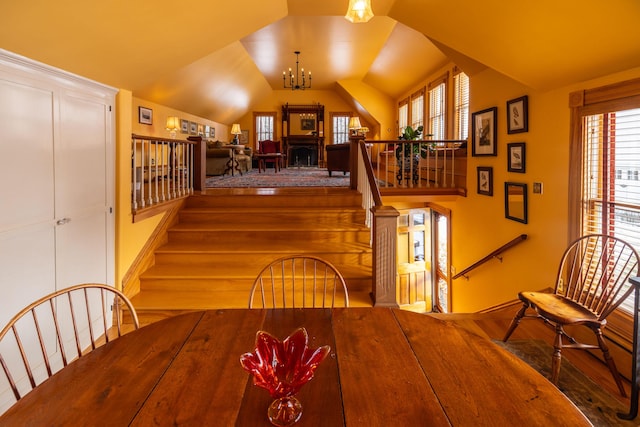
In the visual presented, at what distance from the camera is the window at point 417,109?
8875 mm

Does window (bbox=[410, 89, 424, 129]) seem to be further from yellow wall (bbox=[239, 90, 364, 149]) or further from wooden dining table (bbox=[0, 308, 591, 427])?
wooden dining table (bbox=[0, 308, 591, 427])

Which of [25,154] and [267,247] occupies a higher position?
[25,154]

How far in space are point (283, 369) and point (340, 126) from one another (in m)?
12.3

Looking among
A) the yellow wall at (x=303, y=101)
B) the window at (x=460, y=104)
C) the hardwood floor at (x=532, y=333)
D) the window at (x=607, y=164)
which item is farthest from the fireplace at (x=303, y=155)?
the window at (x=607, y=164)

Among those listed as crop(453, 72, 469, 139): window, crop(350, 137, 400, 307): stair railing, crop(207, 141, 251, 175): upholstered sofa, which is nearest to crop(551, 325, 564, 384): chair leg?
crop(350, 137, 400, 307): stair railing

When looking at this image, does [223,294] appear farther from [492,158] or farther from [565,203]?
[492,158]

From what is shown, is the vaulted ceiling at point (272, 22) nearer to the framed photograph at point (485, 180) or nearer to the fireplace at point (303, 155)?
the framed photograph at point (485, 180)

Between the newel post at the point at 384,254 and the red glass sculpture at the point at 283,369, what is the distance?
228 cm

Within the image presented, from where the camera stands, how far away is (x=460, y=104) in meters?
6.75

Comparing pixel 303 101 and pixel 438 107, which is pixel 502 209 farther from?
pixel 303 101

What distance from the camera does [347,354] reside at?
123 cm

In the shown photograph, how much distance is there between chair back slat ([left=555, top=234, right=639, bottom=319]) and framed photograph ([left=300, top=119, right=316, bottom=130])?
402 inches

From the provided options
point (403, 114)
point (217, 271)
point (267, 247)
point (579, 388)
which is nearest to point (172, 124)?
point (267, 247)

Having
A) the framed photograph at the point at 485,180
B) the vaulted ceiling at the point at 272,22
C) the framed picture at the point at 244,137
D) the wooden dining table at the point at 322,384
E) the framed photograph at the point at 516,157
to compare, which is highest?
the framed picture at the point at 244,137
